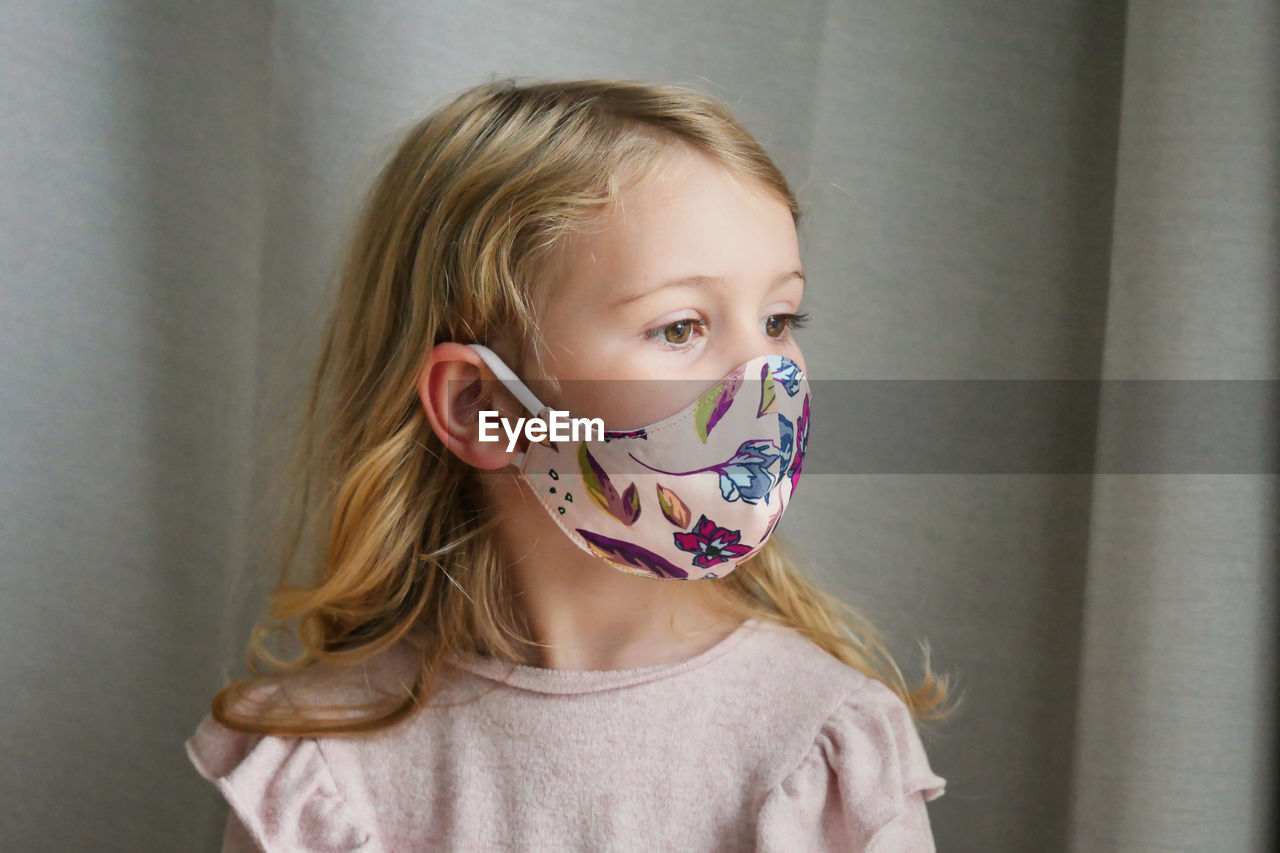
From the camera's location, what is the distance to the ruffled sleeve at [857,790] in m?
0.94

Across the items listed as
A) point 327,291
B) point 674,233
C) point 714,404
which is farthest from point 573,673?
A: point 327,291

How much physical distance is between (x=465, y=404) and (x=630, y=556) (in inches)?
8.2

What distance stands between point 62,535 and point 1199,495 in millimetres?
1195

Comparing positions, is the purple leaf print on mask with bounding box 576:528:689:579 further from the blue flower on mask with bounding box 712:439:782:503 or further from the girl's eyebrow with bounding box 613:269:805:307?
the girl's eyebrow with bounding box 613:269:805:307

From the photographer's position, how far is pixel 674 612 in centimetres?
108

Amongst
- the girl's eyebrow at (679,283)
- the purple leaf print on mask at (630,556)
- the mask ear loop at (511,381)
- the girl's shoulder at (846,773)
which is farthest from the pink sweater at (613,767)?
the girl's eyebrow at (679,283)

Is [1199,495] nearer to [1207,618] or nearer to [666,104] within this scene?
[1207,618]

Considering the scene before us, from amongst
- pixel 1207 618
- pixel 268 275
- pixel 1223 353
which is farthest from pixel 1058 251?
pixel 268 275

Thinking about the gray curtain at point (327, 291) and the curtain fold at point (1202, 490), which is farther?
the gray curtain at point (327, 291)

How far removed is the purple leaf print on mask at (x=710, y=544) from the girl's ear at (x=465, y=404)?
0.18 metres

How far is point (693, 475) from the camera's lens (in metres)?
0.90

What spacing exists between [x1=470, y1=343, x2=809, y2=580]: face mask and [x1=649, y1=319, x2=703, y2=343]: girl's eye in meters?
0.05

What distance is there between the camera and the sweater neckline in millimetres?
1020

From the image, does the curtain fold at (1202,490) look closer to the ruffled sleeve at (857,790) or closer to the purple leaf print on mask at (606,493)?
the ruffled sleeve at (857,790)
